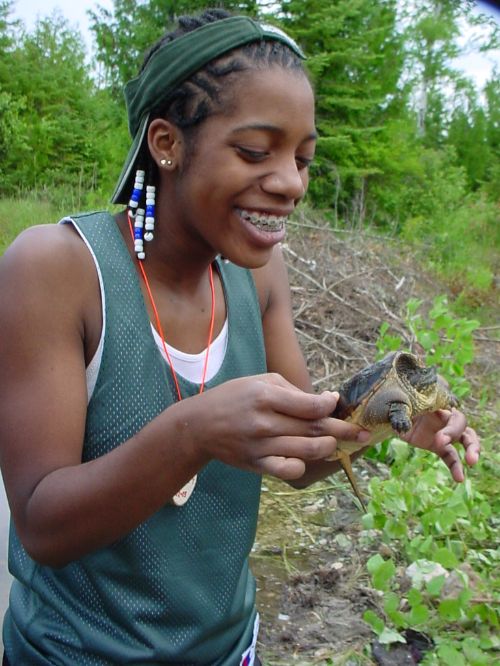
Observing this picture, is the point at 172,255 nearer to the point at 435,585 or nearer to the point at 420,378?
the point at 420,378

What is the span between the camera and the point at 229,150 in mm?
1456

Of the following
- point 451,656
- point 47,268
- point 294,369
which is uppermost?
point 47,268

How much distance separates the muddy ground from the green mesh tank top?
3.21 ft

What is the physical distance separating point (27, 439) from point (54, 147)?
64.2 feet

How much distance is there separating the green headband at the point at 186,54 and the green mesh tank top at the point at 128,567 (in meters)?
0.24

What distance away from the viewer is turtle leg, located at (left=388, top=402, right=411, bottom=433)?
1.45 m

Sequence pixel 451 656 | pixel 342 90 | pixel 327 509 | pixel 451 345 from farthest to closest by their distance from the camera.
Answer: pixel 342 90, pixel 451 345, pixel 327 509, pixel 451 656

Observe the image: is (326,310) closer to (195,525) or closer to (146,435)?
(195,525)

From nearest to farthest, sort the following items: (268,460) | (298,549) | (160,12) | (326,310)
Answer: (268,460) → (298,549) → (326,310) → (160,12)

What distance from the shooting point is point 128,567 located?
1.53 meters

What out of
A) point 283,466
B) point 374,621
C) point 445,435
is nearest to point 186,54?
point 283,466

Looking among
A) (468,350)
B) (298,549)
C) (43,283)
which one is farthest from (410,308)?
(43,283)

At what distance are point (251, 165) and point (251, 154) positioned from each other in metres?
0.02

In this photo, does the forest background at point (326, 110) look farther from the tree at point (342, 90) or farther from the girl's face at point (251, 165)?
the girl's face at point (251, 165)
